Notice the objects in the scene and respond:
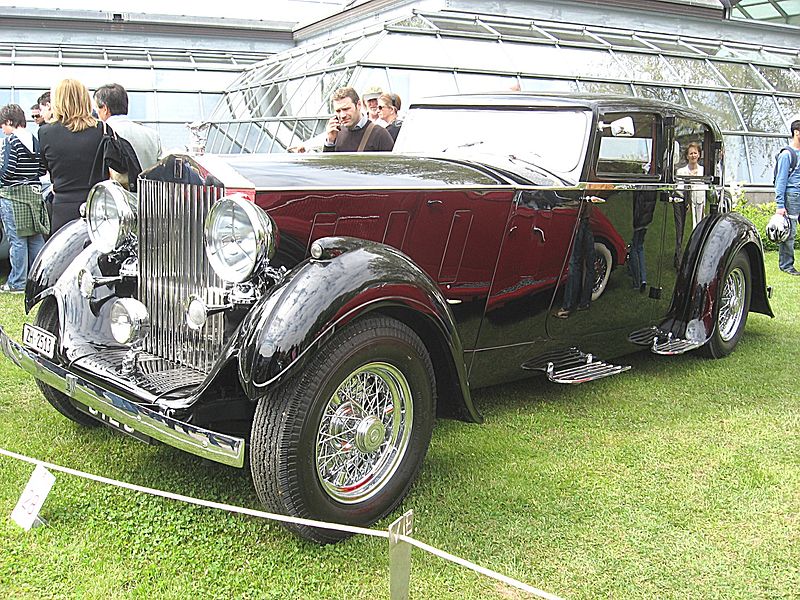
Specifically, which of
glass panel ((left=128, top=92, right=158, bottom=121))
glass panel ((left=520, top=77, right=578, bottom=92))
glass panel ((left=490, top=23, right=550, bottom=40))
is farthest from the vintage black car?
glass panel ((left=128, top=92, right=158, bottom=121))

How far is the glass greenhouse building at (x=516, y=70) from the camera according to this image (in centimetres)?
1193

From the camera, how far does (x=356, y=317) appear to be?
115 inches

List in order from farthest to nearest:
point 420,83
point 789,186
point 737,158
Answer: point 737,158
point 420,83
point 789,186

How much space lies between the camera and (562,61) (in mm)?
13188

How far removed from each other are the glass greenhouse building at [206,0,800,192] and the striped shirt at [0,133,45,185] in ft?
17.1

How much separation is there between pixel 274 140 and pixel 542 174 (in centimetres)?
959

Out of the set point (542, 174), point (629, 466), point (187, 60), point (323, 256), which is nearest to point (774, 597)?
point (629, 466)

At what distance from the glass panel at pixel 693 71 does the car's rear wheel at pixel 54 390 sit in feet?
41.9

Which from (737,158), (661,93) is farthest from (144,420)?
(737,158)

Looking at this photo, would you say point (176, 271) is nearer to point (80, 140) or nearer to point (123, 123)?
point (80, 140)

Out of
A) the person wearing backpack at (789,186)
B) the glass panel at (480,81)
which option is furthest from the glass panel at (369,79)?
the person wearing backpack at (789,186)

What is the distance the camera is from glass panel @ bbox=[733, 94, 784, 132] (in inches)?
546

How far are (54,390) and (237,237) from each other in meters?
1.60

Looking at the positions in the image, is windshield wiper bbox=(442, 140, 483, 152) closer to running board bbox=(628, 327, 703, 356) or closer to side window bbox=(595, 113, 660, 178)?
side window bbox=(595, 113, 660, 178)
